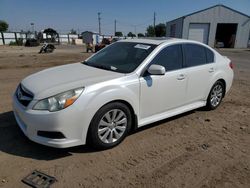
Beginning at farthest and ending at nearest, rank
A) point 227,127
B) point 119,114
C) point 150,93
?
point 227,127 < point 150,93 < point 119,114

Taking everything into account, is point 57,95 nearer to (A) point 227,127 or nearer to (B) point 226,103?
(A) point 227,127

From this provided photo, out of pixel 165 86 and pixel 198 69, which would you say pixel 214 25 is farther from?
pixel 165 86

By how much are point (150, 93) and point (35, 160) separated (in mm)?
1953

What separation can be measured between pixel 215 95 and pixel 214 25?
3697 centimetres

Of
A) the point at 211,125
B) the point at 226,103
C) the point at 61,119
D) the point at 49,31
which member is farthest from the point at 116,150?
the point at 49,31

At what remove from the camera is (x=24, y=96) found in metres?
3.27

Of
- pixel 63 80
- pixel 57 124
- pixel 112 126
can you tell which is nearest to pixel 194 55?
pixel 112 126

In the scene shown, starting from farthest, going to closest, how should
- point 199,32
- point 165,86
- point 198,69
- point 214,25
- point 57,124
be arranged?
point 199,32 < point 214,25 < point 198,69 < point 165,86 < point 57,124

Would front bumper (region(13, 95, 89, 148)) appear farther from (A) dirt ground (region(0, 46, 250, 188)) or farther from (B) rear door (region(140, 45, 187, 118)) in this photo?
(B) rear door (region(140, 45, 187, 118))

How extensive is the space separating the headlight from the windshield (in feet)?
3.34

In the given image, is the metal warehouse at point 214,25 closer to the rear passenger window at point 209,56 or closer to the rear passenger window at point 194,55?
the rear passenger window at point 209,56

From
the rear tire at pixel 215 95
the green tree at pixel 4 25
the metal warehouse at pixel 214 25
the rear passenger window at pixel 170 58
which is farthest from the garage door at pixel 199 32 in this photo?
the green tree at pixel 4 25

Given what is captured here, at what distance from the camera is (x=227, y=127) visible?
444 cm

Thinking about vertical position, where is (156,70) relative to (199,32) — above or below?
below
